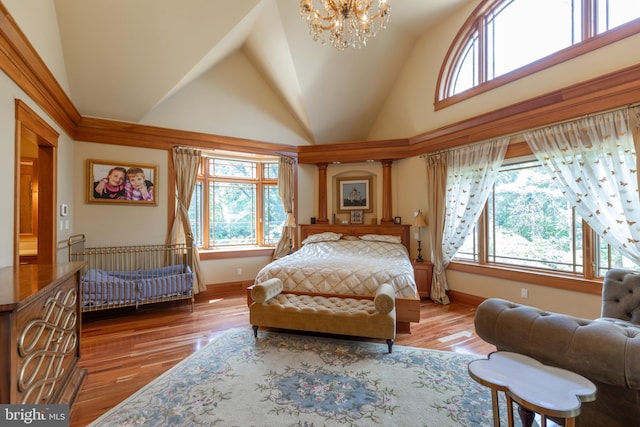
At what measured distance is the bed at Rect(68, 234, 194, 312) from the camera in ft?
11.5

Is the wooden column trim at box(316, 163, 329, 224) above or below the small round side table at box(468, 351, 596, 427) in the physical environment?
above

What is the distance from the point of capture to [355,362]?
256cm

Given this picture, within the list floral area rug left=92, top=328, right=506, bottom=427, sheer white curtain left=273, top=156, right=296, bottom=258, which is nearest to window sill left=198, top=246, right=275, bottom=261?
sheer white curtain left=273, top=156, right=296, bottom=258

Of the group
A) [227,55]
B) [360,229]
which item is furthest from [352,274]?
[227,55]

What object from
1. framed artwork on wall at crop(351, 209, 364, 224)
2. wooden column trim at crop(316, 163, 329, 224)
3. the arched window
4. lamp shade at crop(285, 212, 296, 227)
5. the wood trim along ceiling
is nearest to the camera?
the wood trim along ceiling

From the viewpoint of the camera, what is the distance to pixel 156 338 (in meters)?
3.15

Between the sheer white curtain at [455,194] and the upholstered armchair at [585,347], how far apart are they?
2.59m

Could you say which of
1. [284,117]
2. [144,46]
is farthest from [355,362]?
[284,117]

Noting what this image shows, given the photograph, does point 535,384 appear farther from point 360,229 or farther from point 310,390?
point 360,229

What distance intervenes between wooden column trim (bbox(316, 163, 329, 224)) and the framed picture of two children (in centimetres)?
289

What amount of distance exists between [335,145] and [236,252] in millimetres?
2765

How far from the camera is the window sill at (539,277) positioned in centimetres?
308

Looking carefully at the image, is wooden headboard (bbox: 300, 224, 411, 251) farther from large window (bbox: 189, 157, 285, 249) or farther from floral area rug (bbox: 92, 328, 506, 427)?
floral area rug (bbox: 92, 328, 506, 427)

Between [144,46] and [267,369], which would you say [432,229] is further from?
[144,46]
